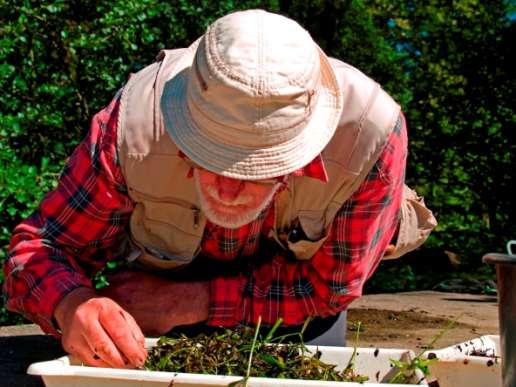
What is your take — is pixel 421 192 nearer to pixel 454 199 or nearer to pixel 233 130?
pixel 454 199

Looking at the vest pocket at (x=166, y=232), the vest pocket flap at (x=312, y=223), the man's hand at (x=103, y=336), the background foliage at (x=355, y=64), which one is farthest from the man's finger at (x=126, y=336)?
the background foliage at (x=355, y=64)

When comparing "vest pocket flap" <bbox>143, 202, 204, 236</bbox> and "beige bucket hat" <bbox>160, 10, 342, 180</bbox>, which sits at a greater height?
"beige bucket hat" <bbox>160, 10, 342, 180</bbox>

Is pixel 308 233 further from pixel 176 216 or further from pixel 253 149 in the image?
pixel 253 149

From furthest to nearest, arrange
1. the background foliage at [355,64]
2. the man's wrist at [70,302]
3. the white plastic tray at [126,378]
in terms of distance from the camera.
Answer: the background foliage at [355,64]
the man's wrist at [70,302]
the white plastic tray at [126,378]

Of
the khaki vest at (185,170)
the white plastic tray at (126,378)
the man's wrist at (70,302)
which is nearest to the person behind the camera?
the white plastic tray at (126,378)

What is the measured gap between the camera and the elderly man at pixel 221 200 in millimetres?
2184

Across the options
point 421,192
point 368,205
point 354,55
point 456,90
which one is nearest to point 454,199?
point 421,192

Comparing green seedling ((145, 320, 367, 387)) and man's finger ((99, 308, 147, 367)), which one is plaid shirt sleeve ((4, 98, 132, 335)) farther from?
green seedling ((145, 320, 367, 387))

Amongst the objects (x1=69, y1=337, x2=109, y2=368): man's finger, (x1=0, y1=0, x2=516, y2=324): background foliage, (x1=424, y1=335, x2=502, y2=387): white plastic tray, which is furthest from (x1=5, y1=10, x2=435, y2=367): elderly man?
(x1=0, y1=0, x2=516, y2=324): background foliage

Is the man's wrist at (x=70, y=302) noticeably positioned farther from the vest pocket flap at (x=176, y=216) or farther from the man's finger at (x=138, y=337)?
the vest pocket flap at (x=176, y=216)

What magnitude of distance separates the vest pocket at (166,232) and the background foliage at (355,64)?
1.60 m

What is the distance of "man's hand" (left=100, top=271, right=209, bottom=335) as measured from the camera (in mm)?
2725

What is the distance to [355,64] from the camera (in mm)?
7773

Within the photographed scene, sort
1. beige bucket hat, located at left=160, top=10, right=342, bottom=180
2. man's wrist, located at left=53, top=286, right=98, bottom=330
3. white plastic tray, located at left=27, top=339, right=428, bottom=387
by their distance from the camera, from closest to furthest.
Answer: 1. white plastic tray, located at left=27, top=339, right=428, bottom=387
2. beige bucket hat, located at left=160, top=10, right=342, bottom=180
3. man's wrist, located at left=53, top=286, right=98, bottom=330
